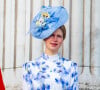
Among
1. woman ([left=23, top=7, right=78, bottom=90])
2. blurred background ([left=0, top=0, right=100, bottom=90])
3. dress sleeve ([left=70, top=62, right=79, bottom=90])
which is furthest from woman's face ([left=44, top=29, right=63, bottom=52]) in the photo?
blurred background ([left=0, top=0, right=100, bottom=90])

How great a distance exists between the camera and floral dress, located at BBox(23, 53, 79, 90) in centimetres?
306

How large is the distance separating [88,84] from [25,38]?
558 millimetres

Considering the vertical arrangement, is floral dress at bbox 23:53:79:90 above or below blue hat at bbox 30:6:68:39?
below

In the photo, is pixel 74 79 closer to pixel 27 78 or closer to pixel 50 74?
pixel 50 74

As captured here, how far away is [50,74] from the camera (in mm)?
3082

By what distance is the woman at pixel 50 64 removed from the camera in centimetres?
305

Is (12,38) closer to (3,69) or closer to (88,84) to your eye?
(3,69)

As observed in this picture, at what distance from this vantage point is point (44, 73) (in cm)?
309

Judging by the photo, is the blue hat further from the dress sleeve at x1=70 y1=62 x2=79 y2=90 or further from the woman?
the dress sleeve at x1=70 y1=62 x2=79 y2=90

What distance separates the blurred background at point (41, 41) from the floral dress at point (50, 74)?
1.21ft

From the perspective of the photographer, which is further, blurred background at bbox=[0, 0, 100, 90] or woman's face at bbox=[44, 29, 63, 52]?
blurred background at bbox=[0, 0, 100, 90]

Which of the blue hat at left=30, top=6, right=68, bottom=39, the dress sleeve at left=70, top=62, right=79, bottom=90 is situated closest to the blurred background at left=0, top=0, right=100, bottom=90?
the dress sleeve at left=70, top=62, right=79, bottom=90

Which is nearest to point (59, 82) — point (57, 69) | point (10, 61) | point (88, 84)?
point (57, 69)

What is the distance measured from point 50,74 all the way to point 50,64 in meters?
0.07
